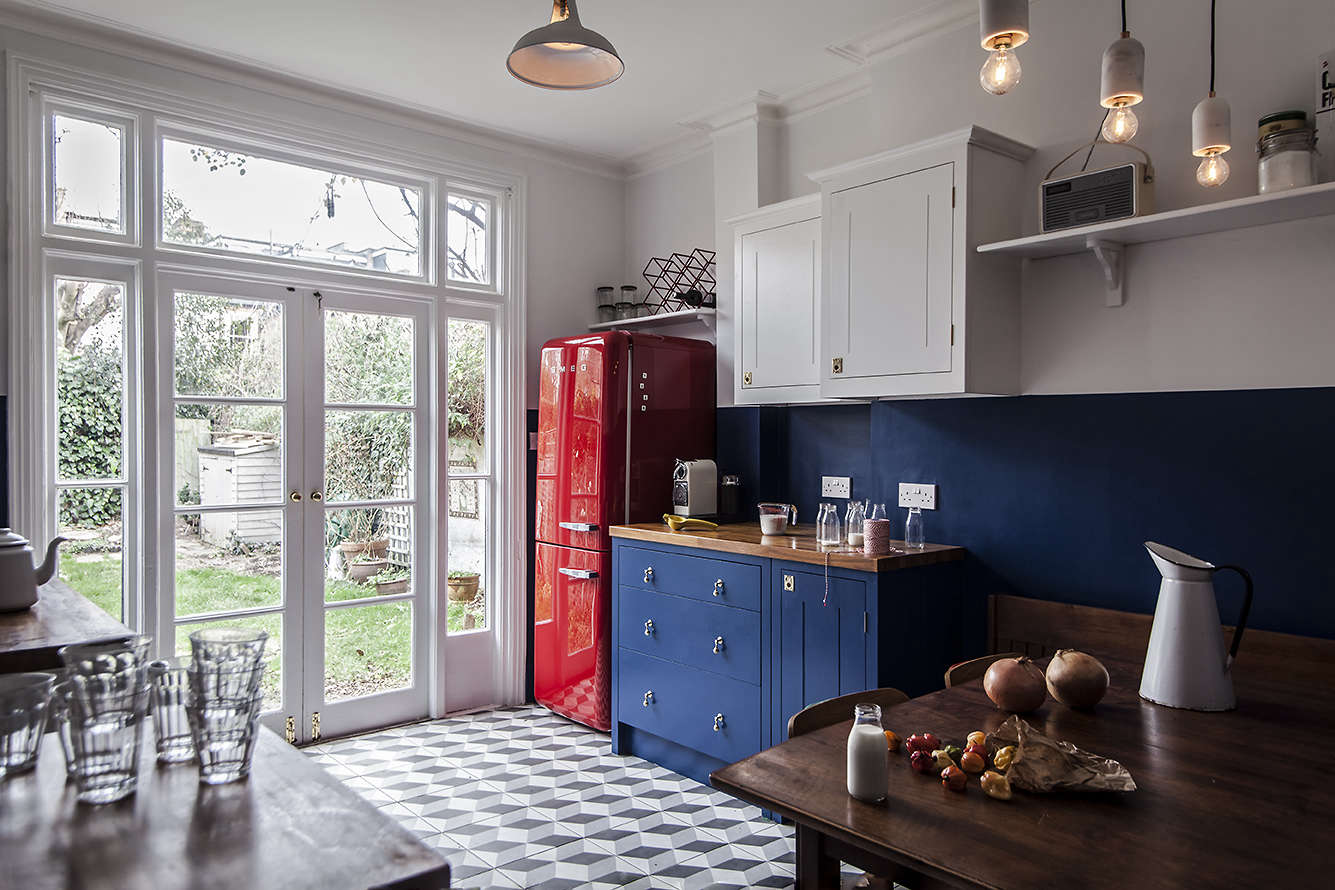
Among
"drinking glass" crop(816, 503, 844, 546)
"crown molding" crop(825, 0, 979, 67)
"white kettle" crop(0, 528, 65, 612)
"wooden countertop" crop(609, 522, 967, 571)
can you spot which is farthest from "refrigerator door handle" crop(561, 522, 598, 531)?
"crown molding" crop(825, 0, 979, 67)

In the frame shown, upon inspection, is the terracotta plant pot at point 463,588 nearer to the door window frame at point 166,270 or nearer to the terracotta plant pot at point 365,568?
the door window frame at point 166,270

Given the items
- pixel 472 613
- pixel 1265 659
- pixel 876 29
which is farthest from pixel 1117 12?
pixel 472 613

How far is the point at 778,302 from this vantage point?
383 cm

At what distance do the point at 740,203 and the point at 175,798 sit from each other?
366 cm

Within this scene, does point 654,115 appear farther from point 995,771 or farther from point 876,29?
point 995,771

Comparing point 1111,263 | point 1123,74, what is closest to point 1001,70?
point 1123,74

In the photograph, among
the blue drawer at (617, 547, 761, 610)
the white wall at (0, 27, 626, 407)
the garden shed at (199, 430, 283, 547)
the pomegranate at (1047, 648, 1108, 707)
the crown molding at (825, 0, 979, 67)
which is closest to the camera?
the pomegranate at (1047, 648, 1108, 707)

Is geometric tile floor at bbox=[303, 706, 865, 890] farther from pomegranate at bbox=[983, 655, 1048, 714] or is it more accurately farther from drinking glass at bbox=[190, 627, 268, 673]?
drinking glass at bbox=[190, 627, 268, 673]

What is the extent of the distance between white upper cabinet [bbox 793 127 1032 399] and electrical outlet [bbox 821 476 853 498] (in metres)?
0.57

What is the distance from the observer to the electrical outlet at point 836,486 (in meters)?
3.82

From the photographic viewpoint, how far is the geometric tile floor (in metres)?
2.81

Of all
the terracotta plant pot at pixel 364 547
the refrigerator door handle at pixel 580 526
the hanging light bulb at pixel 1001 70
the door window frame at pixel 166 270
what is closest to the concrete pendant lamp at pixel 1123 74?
the hanging light bulb at pixel 1001 70

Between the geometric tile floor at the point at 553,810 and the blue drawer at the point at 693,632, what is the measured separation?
502mm

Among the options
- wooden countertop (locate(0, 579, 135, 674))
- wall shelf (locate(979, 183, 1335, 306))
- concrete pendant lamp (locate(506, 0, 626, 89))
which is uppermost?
concrete pendant lamp (locate(506, 0, 626, 89))
